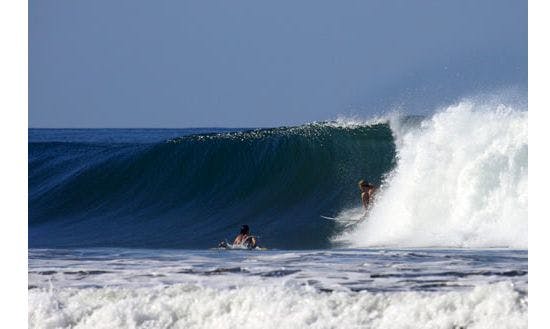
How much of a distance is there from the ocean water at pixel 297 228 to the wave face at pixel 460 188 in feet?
0.06

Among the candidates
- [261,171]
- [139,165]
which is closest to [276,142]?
[261,171]

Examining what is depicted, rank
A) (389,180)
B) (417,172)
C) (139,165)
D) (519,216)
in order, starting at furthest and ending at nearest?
(139,165), (389,180), (417,172), (519,216)

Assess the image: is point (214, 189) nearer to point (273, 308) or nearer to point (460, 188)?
point (460, 188)

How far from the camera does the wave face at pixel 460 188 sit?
9461 millimetres

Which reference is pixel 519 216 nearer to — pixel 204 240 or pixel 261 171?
pixel 204 240

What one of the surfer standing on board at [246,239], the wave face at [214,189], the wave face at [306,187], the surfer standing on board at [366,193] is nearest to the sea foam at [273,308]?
the wave face at [306,187]

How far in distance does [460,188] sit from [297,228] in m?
2.33

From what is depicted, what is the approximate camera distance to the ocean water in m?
7.04

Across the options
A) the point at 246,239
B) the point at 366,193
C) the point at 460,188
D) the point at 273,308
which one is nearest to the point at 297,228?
the point at 366,193

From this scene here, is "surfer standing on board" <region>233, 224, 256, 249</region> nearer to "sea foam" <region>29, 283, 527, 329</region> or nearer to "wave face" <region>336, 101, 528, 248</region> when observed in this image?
"wave face" <region>336, 101, 528, 248</region>

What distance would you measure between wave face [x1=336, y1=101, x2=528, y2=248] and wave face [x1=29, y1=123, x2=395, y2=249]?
83 cm

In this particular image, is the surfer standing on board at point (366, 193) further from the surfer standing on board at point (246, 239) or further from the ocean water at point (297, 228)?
the surfer standing on board at point (246, 239)

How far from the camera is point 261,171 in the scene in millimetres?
13883
